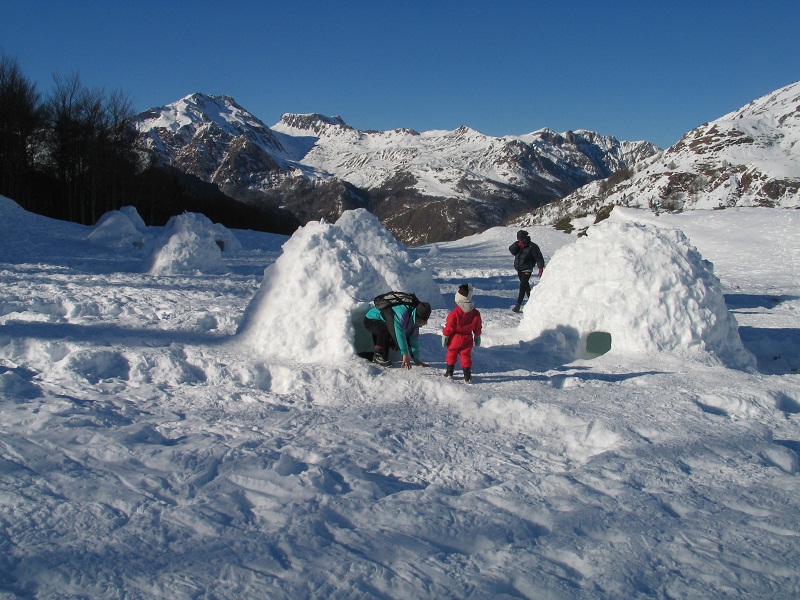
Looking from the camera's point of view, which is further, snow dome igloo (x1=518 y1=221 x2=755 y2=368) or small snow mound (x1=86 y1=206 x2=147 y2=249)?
small snow mound (x1=86 y1=206 x2=147 y2=249)

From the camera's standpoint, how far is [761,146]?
7244 centimetres

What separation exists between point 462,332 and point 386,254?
4940mm

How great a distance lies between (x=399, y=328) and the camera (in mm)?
5438

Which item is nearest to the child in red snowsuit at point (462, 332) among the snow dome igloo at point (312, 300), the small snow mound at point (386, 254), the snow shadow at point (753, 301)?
the snow dome igloo at point (312, 300)

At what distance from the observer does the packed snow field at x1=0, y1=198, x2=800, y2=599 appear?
8.41ft

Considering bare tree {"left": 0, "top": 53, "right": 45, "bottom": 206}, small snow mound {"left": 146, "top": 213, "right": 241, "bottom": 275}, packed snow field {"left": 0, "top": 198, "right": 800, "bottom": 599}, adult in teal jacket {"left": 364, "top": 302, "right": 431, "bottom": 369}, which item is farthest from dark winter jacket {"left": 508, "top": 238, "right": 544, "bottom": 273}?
bare tree {"left": 0, "top": 53, "right": 45, "bottom": 206}

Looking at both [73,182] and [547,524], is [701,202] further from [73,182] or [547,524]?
[547,524]

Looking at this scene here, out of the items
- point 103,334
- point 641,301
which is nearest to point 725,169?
point 641,301

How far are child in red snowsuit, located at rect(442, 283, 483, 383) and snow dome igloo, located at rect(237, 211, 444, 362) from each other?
3.44 ft

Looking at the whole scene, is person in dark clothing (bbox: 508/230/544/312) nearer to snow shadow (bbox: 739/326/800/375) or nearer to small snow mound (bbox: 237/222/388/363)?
snow shadow (bbox: 739/326/800/375)

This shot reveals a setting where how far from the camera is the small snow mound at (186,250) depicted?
1383 cm

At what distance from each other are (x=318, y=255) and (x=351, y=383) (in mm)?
1828

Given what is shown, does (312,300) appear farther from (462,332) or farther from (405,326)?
(462,332)

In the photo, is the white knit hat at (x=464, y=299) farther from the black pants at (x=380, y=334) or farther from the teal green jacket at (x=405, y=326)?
the black pants at (x=380, y=334)
